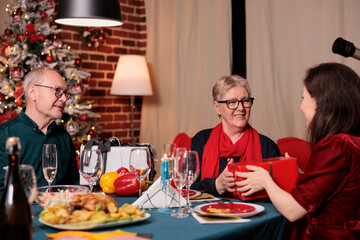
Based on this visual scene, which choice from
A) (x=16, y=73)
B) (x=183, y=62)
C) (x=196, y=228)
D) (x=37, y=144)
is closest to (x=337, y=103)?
(x=196, y=228)

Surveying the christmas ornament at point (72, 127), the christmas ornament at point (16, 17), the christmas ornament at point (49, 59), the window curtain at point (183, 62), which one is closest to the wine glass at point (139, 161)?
the christmas ornament at point (72, 127)

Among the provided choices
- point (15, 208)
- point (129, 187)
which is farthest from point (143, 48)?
Answer: point (15, 208)

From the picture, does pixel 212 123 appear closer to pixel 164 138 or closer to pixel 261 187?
pixel 164 138

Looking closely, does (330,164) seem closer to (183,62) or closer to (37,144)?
(37,144)

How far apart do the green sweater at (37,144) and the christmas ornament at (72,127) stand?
1449mm

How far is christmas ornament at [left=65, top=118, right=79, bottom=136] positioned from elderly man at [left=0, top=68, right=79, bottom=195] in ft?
4.63

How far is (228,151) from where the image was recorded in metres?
2.63

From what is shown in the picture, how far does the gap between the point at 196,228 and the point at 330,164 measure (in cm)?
53

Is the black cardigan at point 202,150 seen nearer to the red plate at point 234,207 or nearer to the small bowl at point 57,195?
the red plate at point 234,207

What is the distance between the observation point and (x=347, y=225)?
5.67ft

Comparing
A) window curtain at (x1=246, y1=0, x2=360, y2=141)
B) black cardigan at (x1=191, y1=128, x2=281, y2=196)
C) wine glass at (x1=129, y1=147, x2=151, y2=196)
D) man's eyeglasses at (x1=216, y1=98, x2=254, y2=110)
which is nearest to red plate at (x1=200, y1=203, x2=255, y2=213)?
wine glass at (x1=129, y1=147, x2=151, y2=196)

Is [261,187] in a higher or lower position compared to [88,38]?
lower

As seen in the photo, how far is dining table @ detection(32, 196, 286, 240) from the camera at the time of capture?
59.9 inches

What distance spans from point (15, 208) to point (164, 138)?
425 centimetres
